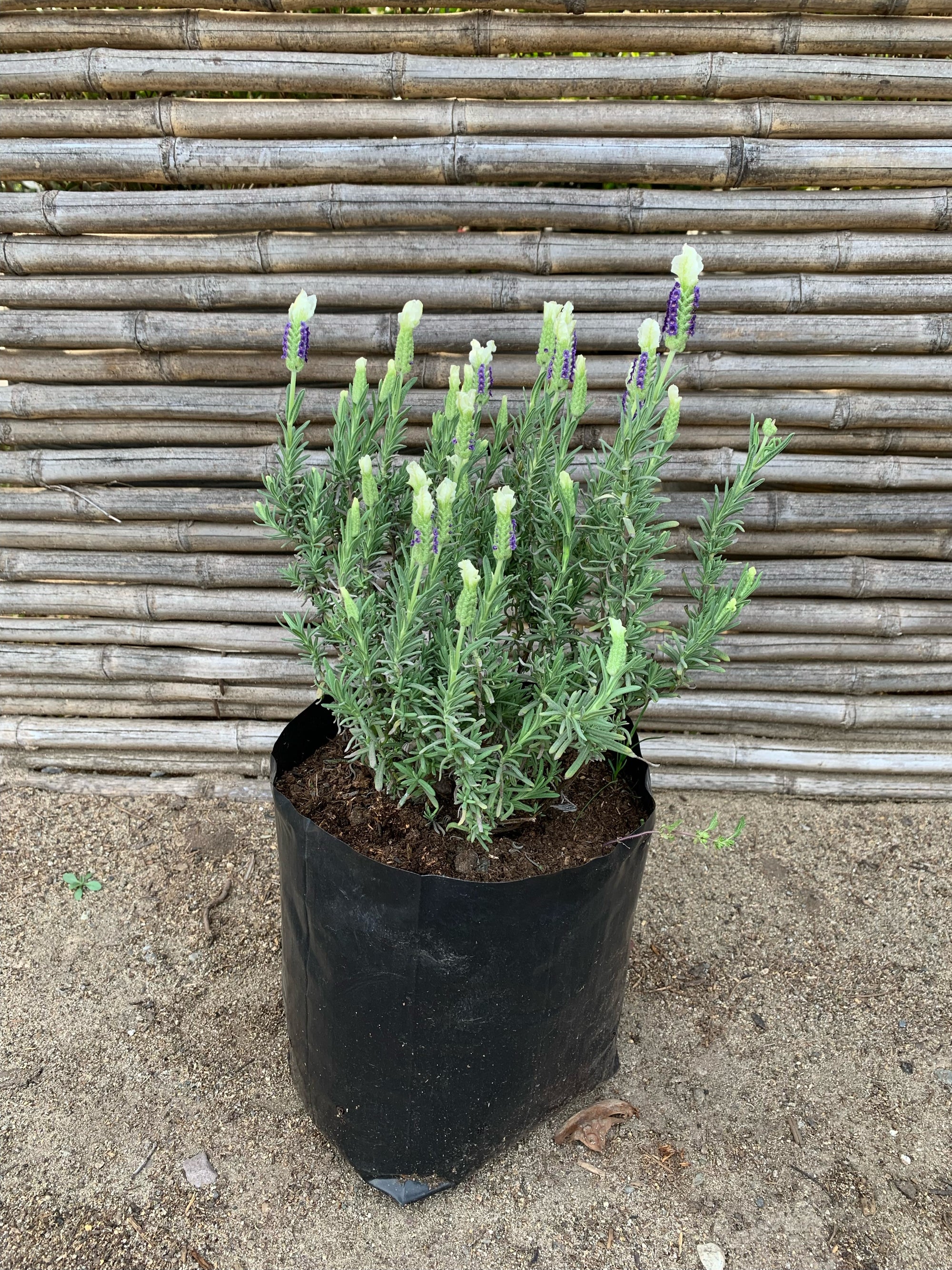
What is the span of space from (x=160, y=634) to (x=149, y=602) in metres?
0.12

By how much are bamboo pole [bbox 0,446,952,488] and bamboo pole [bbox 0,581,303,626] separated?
15cm

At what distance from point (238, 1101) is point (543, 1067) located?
2.52 ft

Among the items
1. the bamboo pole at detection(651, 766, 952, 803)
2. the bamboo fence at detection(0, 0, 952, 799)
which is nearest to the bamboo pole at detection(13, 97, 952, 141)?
the bamboo fence at detection(0, 0, 952, 799)

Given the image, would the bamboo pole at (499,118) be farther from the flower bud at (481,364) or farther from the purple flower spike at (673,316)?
the purple flower spike at (673,316)

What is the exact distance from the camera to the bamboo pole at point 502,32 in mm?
2463

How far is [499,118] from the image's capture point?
8.17 ft

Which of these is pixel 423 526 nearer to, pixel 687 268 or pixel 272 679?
pixel 687 268

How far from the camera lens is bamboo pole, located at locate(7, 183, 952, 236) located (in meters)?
2.54

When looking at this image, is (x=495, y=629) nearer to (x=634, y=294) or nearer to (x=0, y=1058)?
(x=634, y=294)

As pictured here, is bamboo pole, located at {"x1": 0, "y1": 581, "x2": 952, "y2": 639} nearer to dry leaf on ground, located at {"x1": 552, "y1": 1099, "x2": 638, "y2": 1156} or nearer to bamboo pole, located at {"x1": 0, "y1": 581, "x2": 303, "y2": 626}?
bamboo pole, located at {"x1": 0, "y1": 581, "x2": 303, "y2": 626}

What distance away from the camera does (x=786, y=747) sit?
317cm

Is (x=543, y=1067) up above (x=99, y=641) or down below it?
below

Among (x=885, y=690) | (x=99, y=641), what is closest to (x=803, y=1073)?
(x=885, y=690)

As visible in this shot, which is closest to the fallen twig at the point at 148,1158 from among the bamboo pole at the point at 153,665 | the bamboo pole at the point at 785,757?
the bamboo pole at the point at 153,665
